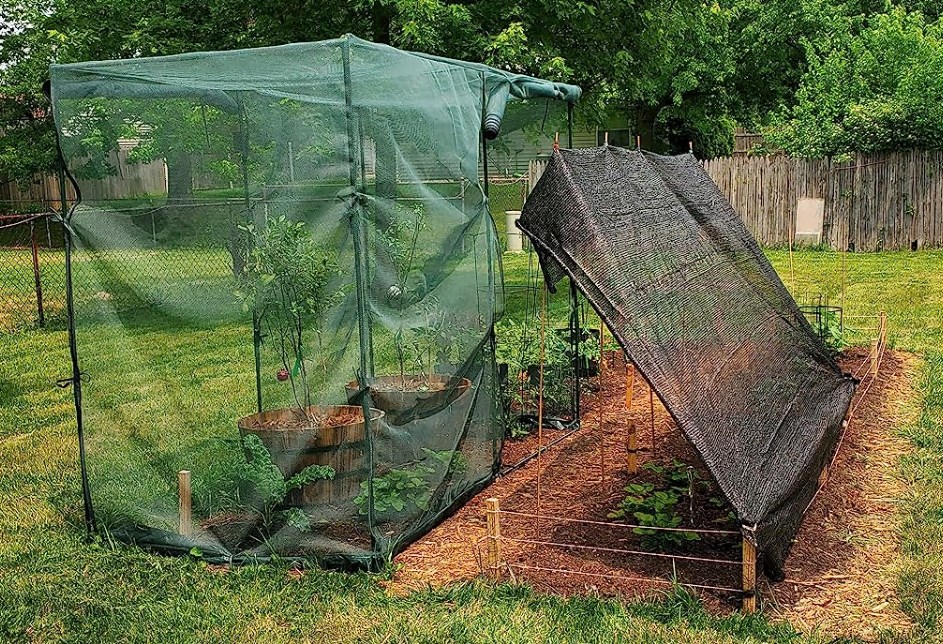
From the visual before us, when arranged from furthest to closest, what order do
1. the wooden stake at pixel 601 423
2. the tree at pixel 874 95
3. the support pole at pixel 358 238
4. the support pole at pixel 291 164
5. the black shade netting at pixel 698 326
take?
the tree at pixel 874 95, the wooden stake at pixel 601 423, the support pole at pixel 291 164, the support pole at pixel 358 238, the black shade netting at pixel 698 326

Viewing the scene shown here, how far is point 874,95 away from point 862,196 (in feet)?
7.52

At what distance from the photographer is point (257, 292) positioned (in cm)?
442

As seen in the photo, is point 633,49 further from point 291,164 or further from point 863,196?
point 291,164

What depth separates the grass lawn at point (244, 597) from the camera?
3707 millimetres

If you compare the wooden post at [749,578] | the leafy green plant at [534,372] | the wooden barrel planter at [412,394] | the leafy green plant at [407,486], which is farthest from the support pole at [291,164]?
the leafy green plant at [534,372]

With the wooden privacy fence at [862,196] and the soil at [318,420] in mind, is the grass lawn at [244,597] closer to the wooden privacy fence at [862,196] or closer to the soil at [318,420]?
the soil at [318,420]

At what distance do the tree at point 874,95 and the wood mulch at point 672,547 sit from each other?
11.0m

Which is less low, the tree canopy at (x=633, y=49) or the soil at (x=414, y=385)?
the tree canopy at (x=633, y=49)

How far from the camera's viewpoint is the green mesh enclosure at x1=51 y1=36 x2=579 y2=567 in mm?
4270

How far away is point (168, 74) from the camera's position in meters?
4.38

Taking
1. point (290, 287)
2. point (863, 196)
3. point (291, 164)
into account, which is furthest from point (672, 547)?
Answer: point (863, 196)

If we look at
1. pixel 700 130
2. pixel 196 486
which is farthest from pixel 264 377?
pixel 700 130

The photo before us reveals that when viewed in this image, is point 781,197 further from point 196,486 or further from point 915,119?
point 196,486

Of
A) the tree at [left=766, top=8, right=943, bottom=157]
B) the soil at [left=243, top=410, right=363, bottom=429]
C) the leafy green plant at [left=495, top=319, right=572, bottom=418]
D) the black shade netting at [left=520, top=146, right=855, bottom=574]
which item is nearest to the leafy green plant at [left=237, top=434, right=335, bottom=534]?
the soil at [left=243, top=410, right=363, bottom=429]
